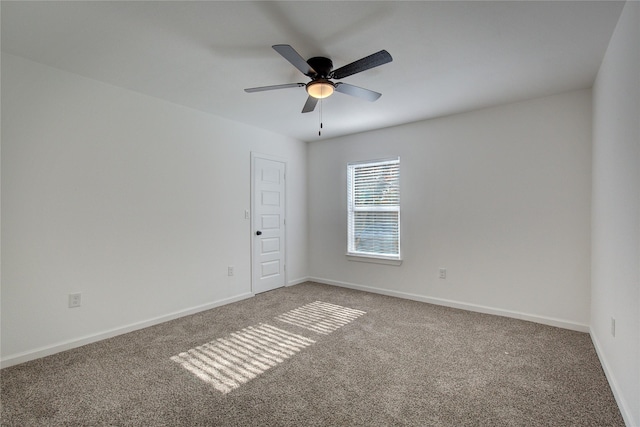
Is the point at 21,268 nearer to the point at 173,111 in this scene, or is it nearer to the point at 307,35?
the point at 173,111

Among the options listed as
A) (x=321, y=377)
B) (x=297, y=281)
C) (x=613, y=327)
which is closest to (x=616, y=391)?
(x=613, y=327)

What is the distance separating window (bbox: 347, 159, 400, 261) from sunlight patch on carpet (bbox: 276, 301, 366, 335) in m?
1.10

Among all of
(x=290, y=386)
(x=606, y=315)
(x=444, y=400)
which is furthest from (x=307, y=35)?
(x=606, y=315)

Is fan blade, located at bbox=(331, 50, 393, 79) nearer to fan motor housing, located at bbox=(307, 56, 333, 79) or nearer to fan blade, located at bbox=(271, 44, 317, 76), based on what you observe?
fan motor housing, located at bbox=(307, 56, 333, 79)

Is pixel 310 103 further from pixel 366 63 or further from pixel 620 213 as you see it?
pixel 620 213

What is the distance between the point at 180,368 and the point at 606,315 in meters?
3.26

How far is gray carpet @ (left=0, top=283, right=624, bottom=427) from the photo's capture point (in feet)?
5.84

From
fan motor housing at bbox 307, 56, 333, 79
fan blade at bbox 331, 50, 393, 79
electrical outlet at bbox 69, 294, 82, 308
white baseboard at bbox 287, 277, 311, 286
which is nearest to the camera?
fan blade at bbox 331, 50, 393, 79

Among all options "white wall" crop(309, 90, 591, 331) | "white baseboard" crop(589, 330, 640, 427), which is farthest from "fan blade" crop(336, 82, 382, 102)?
"white baseboard" crop(589, 330, 640, 427)

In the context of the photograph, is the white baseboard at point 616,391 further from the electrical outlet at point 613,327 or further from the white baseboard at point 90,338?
the white baseboard at point 90,338

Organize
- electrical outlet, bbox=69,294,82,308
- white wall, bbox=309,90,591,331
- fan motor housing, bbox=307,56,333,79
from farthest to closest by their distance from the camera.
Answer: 1. white wall, bbox=309,90,591,331
2. electrical outlet, bbox=69,294,82,308
3. fan motor housing, bbox=307,56,333,79

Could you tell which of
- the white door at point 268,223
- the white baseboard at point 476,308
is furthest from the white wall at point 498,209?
the white door at point 268,223

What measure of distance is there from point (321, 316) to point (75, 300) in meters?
2.36

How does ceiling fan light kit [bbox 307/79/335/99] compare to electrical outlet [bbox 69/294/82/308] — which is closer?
ceiling fan light kit [bbox 307/79/335/99]
